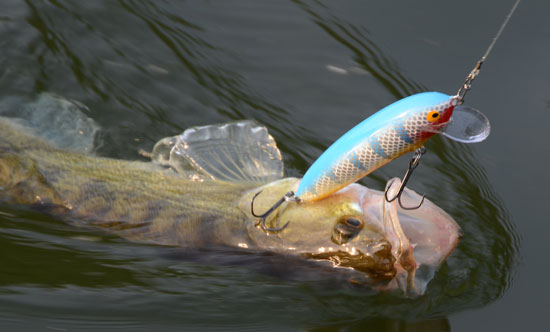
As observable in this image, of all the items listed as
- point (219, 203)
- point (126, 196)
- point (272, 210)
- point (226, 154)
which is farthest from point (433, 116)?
point (126, 196)

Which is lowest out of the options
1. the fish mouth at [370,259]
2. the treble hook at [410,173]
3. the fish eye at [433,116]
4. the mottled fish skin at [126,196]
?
the mottled fish skin at [126,196]

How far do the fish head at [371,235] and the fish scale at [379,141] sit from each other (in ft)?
0.48

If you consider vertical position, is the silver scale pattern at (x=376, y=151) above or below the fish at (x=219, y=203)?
above

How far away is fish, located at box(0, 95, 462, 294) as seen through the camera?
3.34 meters

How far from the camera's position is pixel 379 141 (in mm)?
2971

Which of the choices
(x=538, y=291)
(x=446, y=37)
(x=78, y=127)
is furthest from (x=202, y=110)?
(x=538, y=291)

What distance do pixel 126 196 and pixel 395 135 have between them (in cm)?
171

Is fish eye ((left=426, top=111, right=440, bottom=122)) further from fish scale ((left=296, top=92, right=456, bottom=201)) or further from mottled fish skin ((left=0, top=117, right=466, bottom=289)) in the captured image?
mottled fish skin ((left=0, top=117, right=466, bottom=289))

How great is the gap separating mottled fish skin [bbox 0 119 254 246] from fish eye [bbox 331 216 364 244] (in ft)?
1.86

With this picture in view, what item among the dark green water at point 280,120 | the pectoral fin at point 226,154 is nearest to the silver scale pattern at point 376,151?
the dark green water at point 280,120

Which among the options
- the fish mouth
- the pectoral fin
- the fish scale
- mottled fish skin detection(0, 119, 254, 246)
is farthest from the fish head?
the pectoral fin

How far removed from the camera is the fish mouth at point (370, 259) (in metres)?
3.30

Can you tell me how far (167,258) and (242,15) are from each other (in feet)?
9.21

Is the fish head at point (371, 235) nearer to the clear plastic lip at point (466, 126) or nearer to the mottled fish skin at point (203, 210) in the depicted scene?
the mottled fish skin at point (203, 210)
